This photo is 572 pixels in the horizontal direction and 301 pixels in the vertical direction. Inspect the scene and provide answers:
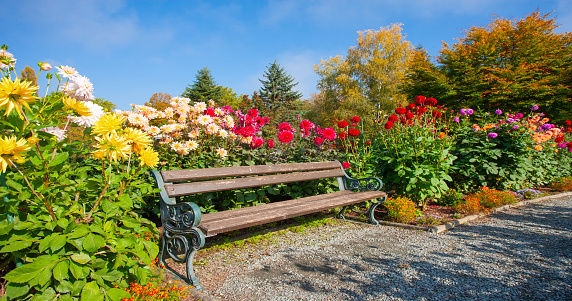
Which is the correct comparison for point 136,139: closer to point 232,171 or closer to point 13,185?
point 13,185

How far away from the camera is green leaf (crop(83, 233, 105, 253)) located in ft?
5.30

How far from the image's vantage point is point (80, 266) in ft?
5.37

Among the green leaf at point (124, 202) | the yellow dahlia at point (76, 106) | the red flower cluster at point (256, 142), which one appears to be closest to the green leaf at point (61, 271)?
the green leaf at point (124, 202)

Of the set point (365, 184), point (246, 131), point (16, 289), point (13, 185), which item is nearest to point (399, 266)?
point (365, 184)

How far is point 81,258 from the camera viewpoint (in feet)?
5.27

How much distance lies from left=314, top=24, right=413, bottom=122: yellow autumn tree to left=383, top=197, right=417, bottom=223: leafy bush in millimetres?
24256

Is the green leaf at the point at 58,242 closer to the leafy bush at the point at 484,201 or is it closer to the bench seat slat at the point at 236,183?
the bench seat slat at the point at 236,183

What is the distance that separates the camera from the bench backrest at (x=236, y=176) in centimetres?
284

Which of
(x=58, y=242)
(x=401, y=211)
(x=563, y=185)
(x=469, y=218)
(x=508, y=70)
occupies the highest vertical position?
(x=508, y=70)

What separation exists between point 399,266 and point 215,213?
1811 millimetres

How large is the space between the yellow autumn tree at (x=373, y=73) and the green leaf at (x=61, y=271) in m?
27.6

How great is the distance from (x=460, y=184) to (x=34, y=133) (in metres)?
6.66

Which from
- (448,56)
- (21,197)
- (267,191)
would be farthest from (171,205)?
(448,56)

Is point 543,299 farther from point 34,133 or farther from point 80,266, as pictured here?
point 34,133
